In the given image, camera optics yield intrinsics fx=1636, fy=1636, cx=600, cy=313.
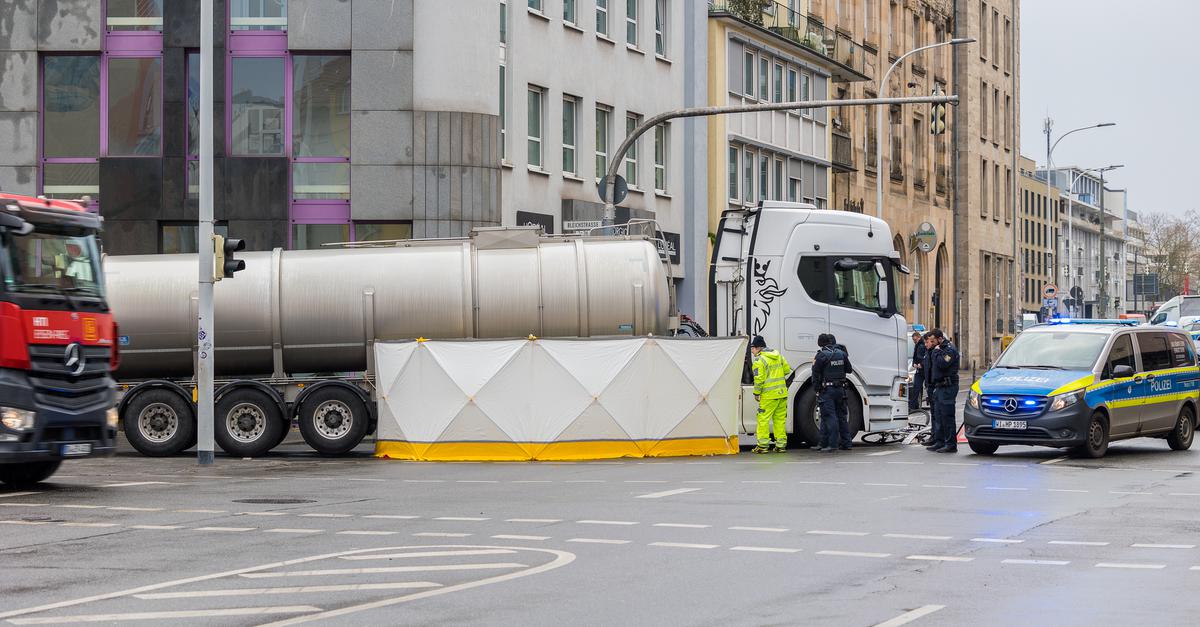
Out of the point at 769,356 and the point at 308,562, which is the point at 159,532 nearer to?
the point at 308,562

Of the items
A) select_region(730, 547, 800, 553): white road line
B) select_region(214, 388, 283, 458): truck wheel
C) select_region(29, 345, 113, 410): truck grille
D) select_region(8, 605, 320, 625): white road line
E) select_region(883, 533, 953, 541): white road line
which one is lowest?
select_region(883, 533, 953, 541): white road line

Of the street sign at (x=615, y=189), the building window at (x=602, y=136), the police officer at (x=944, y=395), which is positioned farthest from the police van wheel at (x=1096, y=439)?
the building window at (x=602, y=136)

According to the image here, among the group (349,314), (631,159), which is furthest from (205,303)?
(631,159)

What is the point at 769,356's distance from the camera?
935 inches

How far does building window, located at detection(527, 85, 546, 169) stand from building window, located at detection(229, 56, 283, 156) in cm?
654

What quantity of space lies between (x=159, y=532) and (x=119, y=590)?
3480 mm

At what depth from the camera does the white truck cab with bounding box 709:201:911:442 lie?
25.1m

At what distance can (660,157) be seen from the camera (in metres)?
44.2

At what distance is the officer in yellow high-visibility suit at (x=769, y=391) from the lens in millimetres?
23812

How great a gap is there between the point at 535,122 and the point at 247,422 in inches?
629

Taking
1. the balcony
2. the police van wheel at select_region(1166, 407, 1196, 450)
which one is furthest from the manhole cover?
the balcony

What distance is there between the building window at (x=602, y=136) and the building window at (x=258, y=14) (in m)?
10.0

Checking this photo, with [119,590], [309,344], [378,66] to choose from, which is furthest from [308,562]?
[378,66]

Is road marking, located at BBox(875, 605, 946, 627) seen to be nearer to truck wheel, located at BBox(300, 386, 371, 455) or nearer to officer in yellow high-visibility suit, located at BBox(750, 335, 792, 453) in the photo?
officer in yellow high-visibility suit, located at BBox(750, 335, 792, 453)
